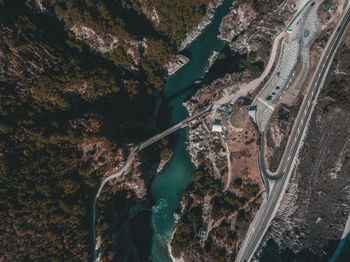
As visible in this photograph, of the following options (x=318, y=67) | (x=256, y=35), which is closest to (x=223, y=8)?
(x=256, y=35)

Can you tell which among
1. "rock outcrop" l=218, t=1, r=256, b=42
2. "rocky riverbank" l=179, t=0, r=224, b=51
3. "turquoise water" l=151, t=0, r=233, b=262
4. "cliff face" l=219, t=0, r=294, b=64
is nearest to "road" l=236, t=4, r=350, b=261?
"cliff face" l=219, t=0, r=294, b=64

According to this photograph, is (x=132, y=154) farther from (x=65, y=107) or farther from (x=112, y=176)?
(x=65, y=107)

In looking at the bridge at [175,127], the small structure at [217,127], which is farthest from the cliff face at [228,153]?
the bridge at [175,127]

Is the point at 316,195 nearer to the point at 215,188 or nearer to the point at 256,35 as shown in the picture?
the point at 215,188

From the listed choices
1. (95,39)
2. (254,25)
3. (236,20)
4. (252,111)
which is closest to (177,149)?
(252,111)

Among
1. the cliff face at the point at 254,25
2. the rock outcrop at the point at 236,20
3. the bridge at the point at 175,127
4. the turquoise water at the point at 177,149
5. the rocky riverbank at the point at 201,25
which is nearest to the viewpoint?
the cliff face at the point at 254,25

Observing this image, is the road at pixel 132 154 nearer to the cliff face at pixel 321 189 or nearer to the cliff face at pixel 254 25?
the cliff face at pixel 254 25
